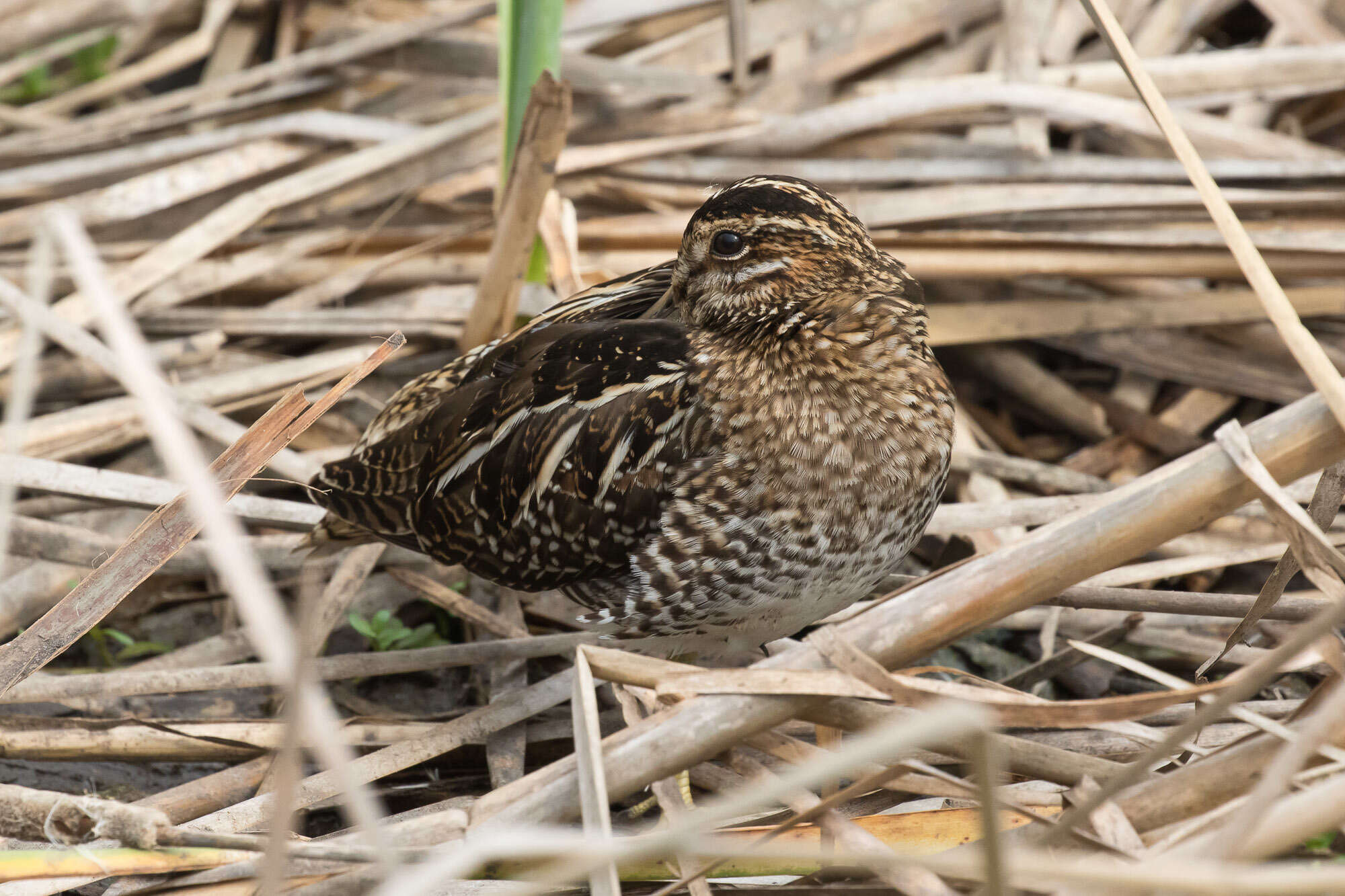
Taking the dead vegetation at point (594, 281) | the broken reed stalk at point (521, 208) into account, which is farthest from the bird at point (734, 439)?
the broken reed stalk at point (521, 208)

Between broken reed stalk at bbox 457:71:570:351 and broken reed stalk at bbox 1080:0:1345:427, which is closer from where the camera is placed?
broken reed stalk at bbox 1080:0:1345:427

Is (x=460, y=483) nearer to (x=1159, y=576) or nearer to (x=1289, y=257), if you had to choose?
A: (x=1159, y=576)

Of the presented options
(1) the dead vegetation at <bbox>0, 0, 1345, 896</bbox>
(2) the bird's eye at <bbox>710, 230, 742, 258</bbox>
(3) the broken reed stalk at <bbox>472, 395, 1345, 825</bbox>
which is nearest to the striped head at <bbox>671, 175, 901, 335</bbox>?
(2) the bird's eye at <bbox>710, 230, 742, 258</bbox>

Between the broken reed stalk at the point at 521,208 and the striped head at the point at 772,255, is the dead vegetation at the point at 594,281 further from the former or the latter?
the striped head at the point at 772,255

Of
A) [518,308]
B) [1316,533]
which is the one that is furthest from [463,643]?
[1316,533]

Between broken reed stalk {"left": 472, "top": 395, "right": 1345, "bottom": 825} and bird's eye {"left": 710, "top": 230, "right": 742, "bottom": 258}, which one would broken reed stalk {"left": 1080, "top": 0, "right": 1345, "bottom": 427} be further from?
bird's eye {"left": 710, "top": 230, "right": 742, "bottom": 258}

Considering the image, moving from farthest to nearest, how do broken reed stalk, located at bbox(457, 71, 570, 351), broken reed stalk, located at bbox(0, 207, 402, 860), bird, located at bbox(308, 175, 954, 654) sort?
1. broken reed stalk, located at bbox(457, 71, 570, 351)
2. bird, located at bbox(308, 175, 954, 654)
3. broken reed stalk, located at bbox(0, 207, 402, 860)

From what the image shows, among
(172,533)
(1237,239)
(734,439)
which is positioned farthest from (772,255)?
(172,533)

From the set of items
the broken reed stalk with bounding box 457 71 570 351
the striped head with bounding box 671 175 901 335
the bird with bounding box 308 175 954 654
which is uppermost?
the broken reed stalk with bounding box 457 71 570 351
